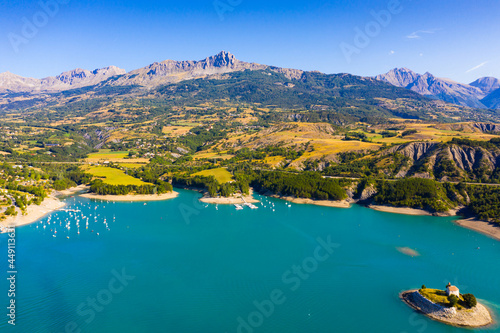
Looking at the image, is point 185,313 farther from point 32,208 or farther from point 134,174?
point 134,174

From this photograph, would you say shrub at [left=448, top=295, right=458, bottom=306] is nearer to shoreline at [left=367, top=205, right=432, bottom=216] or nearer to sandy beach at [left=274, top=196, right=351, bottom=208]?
shoreline at [left=367, top=205, right=432, bottom=216]

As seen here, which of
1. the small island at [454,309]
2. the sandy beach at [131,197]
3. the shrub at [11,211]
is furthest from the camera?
the sandy beach at [131,197]

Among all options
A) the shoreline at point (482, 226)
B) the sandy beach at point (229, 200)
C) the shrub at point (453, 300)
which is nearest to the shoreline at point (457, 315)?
the shrub at point (453, 300)

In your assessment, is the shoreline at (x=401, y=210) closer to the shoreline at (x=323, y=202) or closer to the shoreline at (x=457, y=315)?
the shoreline at (x=323, y=202)

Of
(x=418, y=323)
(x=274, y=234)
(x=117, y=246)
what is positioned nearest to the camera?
(x=418, y=323)

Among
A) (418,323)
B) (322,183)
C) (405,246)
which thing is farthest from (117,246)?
(322,183)
